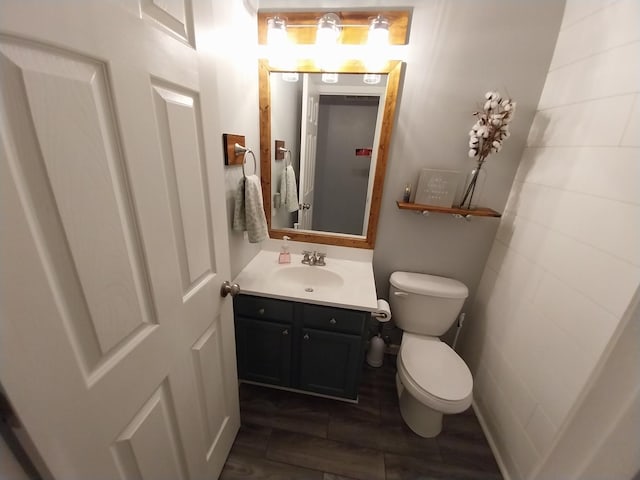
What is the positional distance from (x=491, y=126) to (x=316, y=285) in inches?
49.2

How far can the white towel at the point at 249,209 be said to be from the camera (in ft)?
3.99

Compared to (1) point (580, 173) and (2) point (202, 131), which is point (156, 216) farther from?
(1) point (580, 173)

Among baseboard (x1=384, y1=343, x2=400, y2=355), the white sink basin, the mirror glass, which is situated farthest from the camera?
baseboard (x1=384, y1=343, x2=400, y2=355)

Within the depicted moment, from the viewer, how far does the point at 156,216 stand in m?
0.60

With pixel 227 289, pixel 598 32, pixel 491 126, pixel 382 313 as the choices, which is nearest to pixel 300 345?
pixel 382 313

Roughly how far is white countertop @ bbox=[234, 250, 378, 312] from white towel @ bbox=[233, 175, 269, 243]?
0.86 feet

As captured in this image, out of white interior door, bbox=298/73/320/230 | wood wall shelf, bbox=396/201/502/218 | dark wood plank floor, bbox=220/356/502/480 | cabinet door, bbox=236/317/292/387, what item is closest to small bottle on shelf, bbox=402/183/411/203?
wood wall shelf, bbox=396/201/502/218

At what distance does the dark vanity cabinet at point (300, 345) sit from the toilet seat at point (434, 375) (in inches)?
11.0

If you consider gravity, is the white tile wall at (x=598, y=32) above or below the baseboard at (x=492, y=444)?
above

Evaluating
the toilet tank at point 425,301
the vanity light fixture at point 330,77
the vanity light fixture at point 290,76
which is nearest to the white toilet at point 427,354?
the toilet tank at point 425,301

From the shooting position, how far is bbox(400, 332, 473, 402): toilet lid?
121cm

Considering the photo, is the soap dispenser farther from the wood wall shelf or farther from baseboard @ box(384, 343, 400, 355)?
baseboard @ box(384, 343, 400, 355)

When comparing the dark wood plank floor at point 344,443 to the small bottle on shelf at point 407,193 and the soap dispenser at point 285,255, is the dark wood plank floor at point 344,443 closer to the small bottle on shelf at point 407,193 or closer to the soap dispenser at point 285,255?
the soap dispenser at point 285,255

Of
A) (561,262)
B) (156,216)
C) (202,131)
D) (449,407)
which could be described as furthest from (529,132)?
(156,216)
